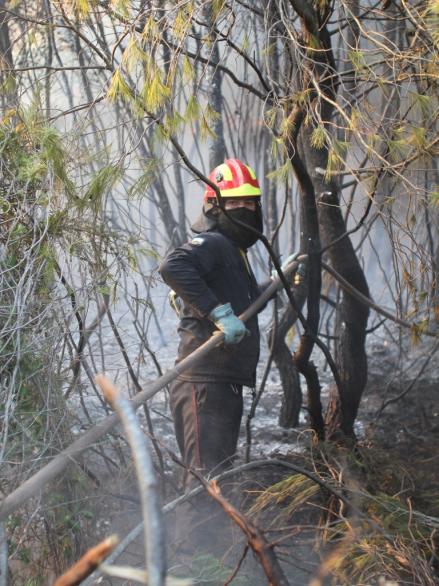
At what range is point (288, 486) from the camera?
3.68 meters

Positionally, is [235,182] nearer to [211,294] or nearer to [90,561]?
[211,294]

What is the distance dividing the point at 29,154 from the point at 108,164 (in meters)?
0.33

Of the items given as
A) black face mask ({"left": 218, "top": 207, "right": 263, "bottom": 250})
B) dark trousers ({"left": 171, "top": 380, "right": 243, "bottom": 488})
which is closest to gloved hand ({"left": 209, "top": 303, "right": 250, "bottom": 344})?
dark trousers ({"left": 171, "top": 380, "right": 243, "bottom": 488})

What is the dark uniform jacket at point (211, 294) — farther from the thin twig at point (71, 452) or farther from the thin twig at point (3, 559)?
the thin twig at point (3, 559)

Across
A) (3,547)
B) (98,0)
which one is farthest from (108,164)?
(3,547)

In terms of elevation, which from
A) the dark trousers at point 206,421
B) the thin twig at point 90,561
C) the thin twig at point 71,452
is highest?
the thin twig at point 90,561

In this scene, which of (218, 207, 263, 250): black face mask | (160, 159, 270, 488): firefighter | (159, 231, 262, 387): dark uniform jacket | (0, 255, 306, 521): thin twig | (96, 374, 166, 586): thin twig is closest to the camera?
(96, 374, 166, 586): thin twig

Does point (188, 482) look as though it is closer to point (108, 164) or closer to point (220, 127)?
point (108, 164)

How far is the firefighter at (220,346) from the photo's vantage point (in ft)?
12.8

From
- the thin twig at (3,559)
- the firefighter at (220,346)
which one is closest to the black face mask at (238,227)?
the firefighter at (220,346)

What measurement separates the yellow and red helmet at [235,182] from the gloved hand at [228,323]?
26.7 inches

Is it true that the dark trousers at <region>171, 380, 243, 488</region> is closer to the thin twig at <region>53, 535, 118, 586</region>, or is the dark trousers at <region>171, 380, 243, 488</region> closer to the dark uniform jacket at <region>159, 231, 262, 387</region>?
the dark uniform jacket at <region>159, 231, 262, 387</region>

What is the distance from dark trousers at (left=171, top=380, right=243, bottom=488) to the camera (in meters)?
3.92

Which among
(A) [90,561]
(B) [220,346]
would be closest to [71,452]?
(A) [90,561]
